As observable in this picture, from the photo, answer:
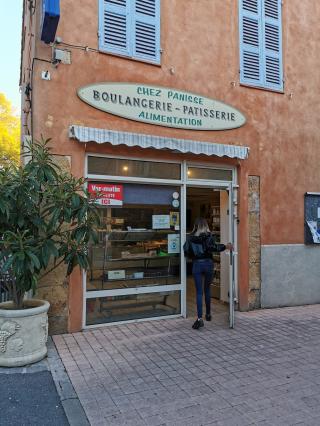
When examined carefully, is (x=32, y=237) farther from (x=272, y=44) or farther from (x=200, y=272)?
(x=272, y=44)

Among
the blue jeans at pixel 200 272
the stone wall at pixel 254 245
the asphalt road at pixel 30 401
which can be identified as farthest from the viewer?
the stone wall at pixel 254 245

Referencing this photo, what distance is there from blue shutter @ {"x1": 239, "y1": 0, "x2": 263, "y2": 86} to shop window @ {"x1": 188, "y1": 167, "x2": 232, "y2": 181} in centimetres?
184

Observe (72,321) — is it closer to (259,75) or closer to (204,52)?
(204,52)

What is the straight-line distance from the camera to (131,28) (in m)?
6.40

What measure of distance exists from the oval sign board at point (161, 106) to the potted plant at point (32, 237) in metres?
1.48

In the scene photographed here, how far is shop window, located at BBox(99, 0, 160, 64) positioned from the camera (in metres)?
6.17

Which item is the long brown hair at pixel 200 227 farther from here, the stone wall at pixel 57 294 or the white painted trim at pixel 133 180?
the stone wall at pixel 57 294

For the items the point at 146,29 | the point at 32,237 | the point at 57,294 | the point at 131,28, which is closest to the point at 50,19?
the point at 131,28

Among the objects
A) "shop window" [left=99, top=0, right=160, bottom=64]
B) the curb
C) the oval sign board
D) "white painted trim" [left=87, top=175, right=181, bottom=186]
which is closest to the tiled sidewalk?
the curb

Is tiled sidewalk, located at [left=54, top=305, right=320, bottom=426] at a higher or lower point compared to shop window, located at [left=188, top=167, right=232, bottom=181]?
lower

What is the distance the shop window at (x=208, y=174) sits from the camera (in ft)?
22.8

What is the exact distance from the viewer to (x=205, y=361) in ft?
15.6

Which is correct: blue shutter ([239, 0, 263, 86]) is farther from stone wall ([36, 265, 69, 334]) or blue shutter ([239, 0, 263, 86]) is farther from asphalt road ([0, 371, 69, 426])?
asphalt road ([0, 371, 69, 426])

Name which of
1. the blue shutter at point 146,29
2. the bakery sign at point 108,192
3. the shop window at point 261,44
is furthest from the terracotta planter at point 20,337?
the shop window at point 261,44
